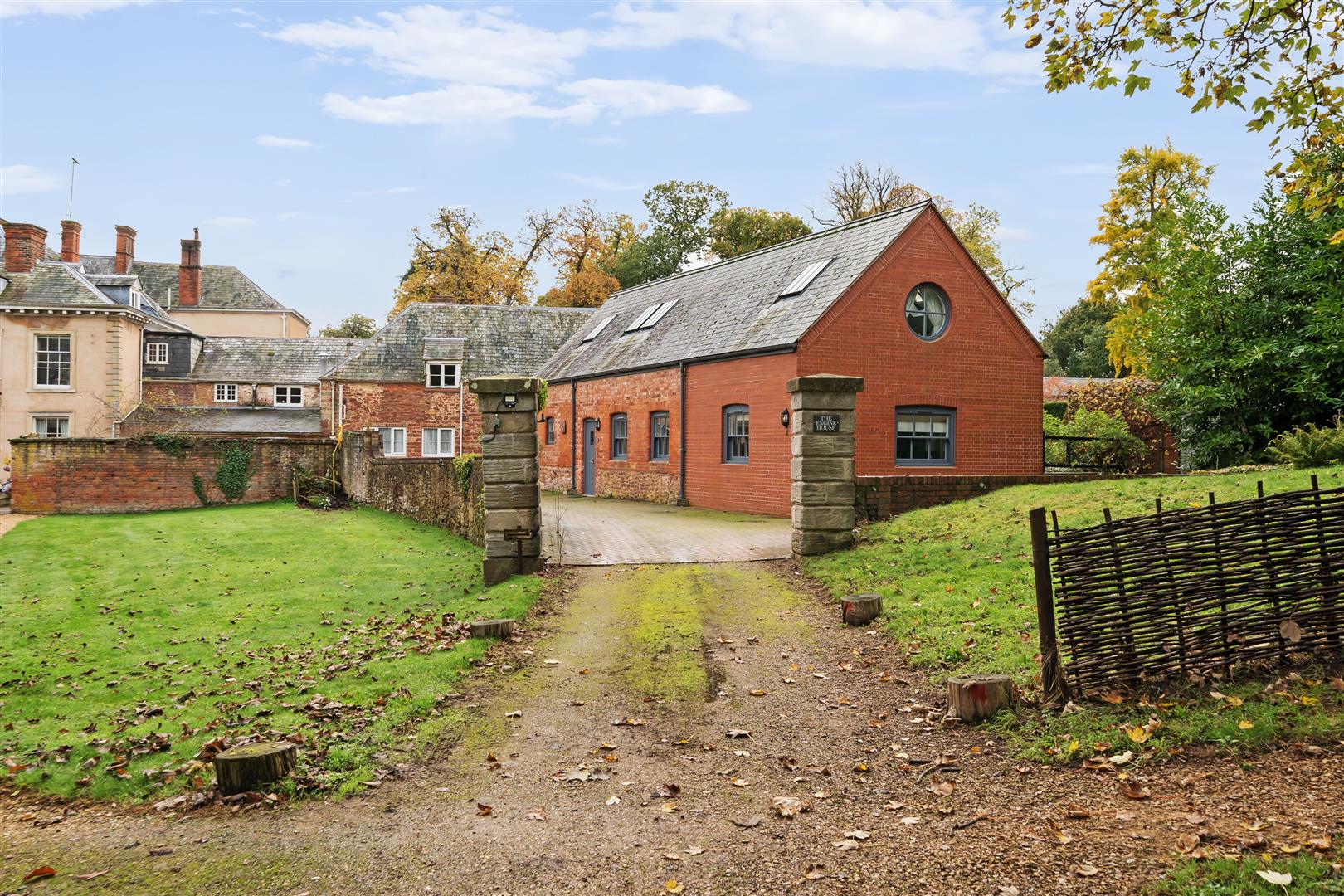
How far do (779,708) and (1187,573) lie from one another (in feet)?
10.7

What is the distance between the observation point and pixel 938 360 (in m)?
21.8

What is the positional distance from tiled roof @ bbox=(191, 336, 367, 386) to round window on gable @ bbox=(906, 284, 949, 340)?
36388 millimetres

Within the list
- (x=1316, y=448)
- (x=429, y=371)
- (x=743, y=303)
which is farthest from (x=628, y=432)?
(x=1316, y=448)

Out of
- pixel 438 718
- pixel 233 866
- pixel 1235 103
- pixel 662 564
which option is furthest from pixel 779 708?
pixel 1235 103

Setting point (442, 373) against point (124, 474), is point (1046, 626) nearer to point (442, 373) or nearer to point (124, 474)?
point (124, 474)

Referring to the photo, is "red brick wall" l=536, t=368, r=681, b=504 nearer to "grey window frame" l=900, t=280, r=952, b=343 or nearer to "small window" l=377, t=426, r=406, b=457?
"grey window frame" l=900, t=280, r=952, b=343

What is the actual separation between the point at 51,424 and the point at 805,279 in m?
31.9

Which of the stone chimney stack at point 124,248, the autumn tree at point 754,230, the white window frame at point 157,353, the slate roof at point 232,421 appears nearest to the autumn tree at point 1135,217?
the autumn tree at point 754,230

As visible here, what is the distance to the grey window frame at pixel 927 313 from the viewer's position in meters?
21.6

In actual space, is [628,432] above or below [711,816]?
above

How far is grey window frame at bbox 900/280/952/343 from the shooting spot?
21562mm

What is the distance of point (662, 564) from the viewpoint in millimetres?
13305

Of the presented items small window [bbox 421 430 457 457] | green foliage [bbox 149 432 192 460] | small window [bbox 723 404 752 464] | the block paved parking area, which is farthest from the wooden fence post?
small window [bbox 421 430 457 457]

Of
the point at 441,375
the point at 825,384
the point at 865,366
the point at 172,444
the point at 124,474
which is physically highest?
the point at 441,375
